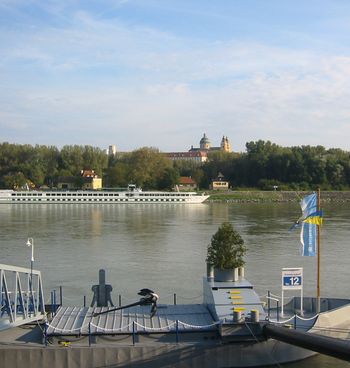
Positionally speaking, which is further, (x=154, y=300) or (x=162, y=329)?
(x=154, y=300)

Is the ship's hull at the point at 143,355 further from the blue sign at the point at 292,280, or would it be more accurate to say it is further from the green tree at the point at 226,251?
the green tree at the point at 226,251

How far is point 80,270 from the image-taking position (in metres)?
24.8

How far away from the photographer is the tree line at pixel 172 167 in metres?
108

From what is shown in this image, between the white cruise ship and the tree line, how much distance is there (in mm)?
12978

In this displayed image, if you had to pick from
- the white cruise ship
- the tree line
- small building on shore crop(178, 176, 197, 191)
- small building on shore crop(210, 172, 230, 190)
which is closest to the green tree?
the white cruise ship

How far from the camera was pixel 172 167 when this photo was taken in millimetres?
112438

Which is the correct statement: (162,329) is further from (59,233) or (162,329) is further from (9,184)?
(9,184)

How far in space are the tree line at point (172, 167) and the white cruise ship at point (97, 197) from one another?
1298 cm

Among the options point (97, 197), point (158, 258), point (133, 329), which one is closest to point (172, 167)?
point (97, 197)

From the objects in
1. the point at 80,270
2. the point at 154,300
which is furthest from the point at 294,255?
the point at 154,300

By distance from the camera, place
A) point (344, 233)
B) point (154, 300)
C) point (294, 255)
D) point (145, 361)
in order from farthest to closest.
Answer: point (344, 233) → point (294, 255) → point (154, 300) → point (145, 361)

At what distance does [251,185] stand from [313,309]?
333 ft

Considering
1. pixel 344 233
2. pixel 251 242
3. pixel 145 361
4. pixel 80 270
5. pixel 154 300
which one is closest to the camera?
pixel 145 361

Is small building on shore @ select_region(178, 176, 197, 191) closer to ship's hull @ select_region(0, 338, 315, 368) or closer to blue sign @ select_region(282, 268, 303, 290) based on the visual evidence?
blue sign @ select_region(282, 268, 303, 290)
